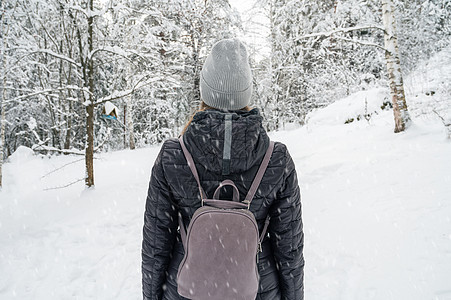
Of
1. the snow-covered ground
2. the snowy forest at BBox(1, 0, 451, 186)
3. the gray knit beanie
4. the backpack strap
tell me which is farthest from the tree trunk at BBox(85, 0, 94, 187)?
the backpack strap

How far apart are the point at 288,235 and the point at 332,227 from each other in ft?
10.3

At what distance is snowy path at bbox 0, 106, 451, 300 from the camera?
9.93 ft

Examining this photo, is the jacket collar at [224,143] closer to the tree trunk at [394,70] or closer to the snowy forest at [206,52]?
the tree trunk at [394,70]

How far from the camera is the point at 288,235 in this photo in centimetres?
143

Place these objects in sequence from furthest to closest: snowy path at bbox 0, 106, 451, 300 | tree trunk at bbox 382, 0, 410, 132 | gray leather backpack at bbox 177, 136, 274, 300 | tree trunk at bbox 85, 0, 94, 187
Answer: tree trunk at bbox 382, 0, 410, 132 < tree trunk at bbox 85, 0, 94, 187 < snowy path at bbox 0, 106, 451, 300 < gray leather backpack at bbox 177, 136, 274, 300

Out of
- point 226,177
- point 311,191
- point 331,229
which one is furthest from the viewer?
point 311,191

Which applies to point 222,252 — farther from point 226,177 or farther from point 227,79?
point 227,79

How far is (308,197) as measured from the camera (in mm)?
5340

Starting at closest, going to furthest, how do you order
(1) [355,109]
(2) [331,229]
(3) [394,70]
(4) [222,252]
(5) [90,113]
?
1. (4) [222,252]
2. (2) [331,229]
3. (5) [90,113]
4. (3) [394,70]
5. (1) [355,109]

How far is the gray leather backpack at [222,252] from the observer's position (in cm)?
112

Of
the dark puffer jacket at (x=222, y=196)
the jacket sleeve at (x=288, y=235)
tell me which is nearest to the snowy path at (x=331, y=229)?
the jacket sleeve at (x=288, y=235)

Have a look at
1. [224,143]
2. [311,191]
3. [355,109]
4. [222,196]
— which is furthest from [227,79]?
[355,109]

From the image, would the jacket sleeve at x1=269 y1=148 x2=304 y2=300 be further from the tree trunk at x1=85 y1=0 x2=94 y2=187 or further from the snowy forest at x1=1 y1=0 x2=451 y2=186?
the snowy forest at x1=1 y1=0 x2=451 y2=186

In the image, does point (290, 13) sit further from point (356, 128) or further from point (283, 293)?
point (283, 293)
